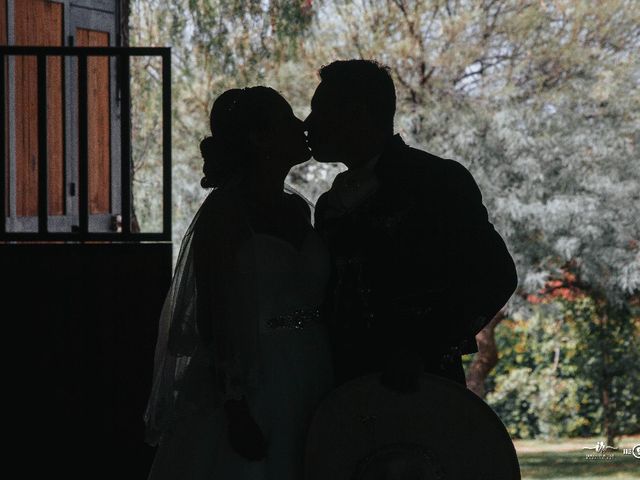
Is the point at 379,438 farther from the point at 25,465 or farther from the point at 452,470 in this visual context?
the point at 25,465

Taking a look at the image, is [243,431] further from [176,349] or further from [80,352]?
[80,352]

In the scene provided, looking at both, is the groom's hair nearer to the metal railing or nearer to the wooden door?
the metal railing

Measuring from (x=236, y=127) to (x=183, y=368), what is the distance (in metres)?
0.54

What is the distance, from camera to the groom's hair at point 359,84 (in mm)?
2332

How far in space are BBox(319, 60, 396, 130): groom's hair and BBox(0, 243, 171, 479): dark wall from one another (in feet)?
6.55

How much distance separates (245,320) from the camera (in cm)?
224

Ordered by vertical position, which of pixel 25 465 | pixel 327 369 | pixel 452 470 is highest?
pixel 327 369

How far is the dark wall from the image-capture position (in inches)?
167

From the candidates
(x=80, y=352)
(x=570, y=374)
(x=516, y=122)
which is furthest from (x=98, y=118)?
(x=570, y=374)

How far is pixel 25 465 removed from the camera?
14.1 ft

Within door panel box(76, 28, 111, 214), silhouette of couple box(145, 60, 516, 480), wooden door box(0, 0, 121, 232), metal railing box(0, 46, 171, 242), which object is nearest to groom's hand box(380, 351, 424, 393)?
silhouette of couple box(145, 60, 516, 480)

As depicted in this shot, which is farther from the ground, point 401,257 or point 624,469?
point 401,257

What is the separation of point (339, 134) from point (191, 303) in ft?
1.59

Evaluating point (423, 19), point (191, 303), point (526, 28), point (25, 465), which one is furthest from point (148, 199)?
point (191, 303)
